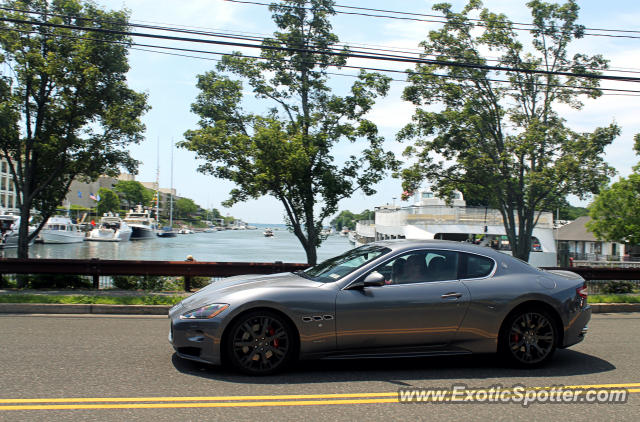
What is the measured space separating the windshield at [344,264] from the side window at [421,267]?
0.22 meters

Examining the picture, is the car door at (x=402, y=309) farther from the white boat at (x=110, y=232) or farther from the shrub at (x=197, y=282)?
the white boat at (x=110, y=232)

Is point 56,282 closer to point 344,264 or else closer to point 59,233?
point 344,264

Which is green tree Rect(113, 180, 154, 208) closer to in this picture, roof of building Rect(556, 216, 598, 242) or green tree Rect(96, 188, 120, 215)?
green tree Rect(96, 188, 120, 215)

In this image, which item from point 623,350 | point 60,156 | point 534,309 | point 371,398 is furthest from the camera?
point 60,156

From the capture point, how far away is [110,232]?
268 ft

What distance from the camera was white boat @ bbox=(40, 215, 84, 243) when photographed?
7312cm

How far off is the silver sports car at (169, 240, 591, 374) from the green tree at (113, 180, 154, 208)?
15428 cm

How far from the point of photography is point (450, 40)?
1983 centimetres

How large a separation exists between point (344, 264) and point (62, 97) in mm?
12323

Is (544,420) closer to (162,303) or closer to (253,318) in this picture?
(253,318)

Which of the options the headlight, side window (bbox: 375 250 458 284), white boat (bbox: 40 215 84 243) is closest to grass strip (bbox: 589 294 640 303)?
side window (bbox: 375 250 458 284)

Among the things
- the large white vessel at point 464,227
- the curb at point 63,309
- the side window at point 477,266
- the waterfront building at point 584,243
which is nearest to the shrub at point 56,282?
the curb at point 63,309

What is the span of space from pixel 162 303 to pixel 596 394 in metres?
7.99

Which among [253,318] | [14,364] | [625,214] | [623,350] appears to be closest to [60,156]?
[14,364]
